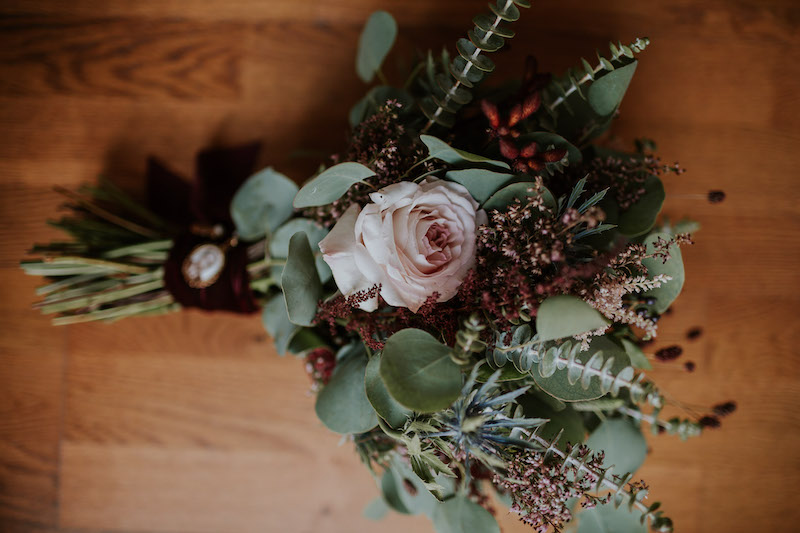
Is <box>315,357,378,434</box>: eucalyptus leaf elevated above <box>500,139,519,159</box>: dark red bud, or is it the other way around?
<box>500,139,519,159</box>: dark red bud

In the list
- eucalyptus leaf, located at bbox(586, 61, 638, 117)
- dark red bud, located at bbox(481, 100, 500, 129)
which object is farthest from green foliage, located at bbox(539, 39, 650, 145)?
dark red bud, located at bbox(481, 100, 500, 129)

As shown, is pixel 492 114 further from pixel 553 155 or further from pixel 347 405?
pixel 347 405

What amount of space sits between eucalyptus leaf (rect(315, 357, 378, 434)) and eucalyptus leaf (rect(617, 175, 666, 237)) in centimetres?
46

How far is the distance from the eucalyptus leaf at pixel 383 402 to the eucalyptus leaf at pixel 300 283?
125 mm

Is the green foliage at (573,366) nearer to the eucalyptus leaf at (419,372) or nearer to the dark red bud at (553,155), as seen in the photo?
the eucalyptus leaf at (419,372)

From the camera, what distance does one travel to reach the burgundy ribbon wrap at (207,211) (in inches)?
37.5

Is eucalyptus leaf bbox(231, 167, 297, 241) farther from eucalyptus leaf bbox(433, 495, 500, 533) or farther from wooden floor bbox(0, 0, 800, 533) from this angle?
eucalyptus leaf bbox(433, 495, 500, 533)

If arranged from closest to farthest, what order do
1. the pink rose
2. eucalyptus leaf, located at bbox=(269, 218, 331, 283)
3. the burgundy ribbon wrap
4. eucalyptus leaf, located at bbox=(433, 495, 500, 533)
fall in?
the pink rose → eucalyptus leaf, located at bbox=(433, 495, 500, 533) → eucalyptus leaf, located at bbox=(269, 218, 331, 283) → the burgundy ribbon wrap

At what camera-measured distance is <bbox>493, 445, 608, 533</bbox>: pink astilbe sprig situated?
0.58 meters

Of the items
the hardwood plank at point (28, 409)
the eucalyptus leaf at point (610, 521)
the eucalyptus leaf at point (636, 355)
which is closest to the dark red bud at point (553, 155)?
the eucalyptus leaf at point (636, 355)

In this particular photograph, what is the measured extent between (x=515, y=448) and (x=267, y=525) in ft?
2.28

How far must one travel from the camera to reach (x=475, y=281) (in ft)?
1.98

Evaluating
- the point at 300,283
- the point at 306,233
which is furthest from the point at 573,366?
the point at 306,233

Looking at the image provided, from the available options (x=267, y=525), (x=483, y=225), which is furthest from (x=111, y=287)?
(x=483, y=225)
